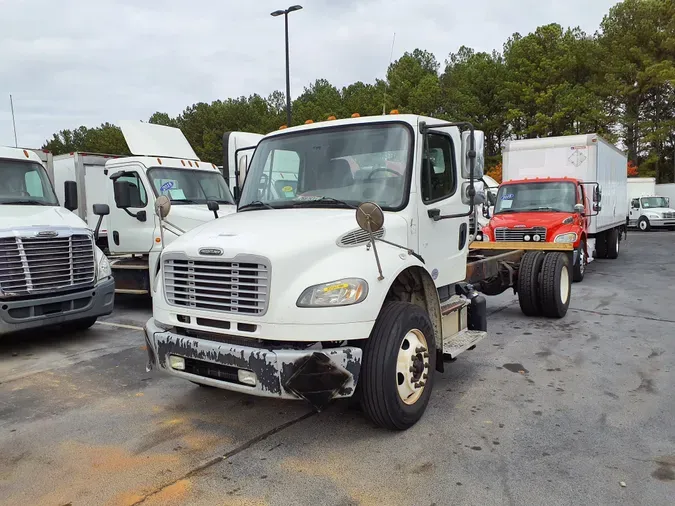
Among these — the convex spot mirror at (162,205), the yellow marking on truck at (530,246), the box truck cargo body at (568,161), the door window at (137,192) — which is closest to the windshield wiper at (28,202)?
the door window at (137,192)

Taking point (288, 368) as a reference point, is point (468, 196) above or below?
above

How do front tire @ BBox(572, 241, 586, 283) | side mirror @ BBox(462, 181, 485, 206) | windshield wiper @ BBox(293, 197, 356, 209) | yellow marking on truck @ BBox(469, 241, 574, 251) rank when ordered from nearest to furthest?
windshield wiper @ BBox(293, 197, 356, 209) < side mirror @ BBox(462, 181, 485, 206) < yellow marking on truck @ BBox(469, 241, 574, 251) < front tire @ BBox(572, 241, 586, 283)

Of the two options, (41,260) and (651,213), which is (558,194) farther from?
(651,213)

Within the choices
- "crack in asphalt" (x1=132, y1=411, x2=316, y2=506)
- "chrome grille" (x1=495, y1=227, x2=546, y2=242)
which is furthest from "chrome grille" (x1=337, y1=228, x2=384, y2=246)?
"chrome grille" (x1=495, y1=227, x2=546, y2=242)

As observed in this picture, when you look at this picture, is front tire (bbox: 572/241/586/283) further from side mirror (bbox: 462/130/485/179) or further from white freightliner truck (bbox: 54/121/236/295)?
side mirror (bbox: 462/130/485/179)

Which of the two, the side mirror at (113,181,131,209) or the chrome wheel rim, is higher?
the side mirror at (113,181,131,209)

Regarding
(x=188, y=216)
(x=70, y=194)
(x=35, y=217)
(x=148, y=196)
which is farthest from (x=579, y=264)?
(x=35, y=217)

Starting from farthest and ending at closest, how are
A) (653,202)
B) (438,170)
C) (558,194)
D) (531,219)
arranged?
1. (653,202)
2. (558,194)
3. (531,219)
4. (438,170)

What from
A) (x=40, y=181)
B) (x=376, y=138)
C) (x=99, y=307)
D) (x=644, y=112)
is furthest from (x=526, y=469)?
(x=644, y=112)

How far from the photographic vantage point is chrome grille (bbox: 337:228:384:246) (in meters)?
3.81

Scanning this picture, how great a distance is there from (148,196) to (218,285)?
611 centimetres

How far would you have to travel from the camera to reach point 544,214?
36.6 feet

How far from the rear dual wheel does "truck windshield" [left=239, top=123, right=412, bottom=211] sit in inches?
168

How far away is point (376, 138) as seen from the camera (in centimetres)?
453
